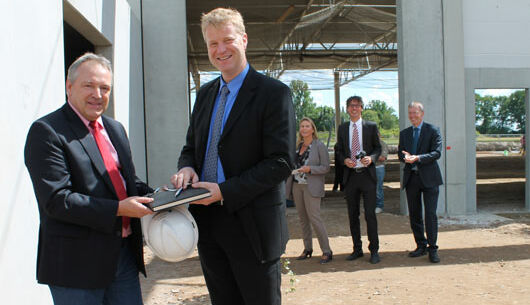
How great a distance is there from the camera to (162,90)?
8.30m

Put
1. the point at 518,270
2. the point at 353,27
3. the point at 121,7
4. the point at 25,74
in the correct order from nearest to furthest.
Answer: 1. the point at 25,74
2. the point at 518,270
3. the point at 121,7
4. the point at 353,27

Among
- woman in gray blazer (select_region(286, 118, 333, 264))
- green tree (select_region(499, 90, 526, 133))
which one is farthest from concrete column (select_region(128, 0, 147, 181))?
green tree (select_region(499, 90, 526, 133))

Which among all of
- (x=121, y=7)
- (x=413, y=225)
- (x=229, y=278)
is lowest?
(x=413, y=225)

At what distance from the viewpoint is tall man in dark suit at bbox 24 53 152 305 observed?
70.5 inches

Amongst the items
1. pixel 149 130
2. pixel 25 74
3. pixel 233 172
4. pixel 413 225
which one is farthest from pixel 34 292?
pixel 149 130

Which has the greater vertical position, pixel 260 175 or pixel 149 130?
pixel 149 130

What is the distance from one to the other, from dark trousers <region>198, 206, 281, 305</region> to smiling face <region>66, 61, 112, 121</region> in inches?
27.9

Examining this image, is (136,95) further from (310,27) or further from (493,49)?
(310,27)

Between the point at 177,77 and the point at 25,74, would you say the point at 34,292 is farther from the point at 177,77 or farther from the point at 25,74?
the point at 177,77

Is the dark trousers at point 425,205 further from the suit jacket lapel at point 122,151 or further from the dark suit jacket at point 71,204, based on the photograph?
the dark suit jacket at point 71,204

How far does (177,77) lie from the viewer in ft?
27.3

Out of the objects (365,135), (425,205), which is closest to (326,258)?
(425,205)

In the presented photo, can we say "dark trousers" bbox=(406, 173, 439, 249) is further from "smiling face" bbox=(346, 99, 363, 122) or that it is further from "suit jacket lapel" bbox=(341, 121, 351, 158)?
"smiling face" bbox=(346, 99, 363, 122)

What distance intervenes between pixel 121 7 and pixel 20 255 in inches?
188
